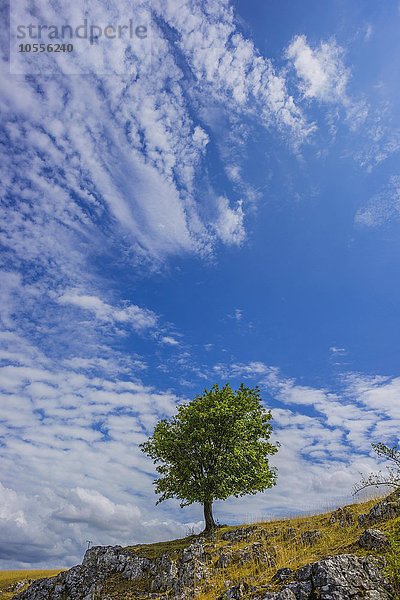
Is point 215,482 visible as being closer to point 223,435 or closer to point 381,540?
point 223,435

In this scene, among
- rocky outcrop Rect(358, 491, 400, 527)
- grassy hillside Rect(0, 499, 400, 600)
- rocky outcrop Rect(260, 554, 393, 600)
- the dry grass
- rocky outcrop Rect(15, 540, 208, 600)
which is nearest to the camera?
rocky outcrop Rect(260, 554, 393, 600)

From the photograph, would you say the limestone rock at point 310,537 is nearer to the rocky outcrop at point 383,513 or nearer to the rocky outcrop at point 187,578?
the rocky outcrop at point 383,513

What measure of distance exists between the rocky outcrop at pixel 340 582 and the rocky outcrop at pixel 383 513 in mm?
8803

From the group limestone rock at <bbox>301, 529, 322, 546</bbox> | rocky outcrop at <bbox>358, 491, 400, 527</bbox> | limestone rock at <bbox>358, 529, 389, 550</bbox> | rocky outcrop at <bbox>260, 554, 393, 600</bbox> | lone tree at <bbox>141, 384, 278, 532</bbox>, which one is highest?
lone tree at <bbox>141, 384, 278, 532</bbox>

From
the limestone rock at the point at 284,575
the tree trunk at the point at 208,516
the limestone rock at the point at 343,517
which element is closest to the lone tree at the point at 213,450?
the tree trunk at the point at 208,516

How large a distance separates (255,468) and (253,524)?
18.9 feet

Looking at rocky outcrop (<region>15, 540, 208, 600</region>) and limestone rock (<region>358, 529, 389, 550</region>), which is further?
rocky outcrop (<region>15, 540, 208, 600</region>)

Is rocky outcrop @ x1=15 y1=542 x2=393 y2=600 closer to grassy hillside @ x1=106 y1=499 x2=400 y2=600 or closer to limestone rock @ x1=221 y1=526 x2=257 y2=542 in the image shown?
grassy hillside @ x1=106 y1=499 x2=400 y2=600

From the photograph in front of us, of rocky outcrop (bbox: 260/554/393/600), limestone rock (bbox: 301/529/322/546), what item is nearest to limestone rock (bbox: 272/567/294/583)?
rocky outcrop (bbox: 260/554/393/600)

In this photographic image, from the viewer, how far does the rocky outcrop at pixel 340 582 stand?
56.6 feet

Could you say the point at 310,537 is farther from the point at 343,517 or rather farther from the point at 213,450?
the point at 213,450

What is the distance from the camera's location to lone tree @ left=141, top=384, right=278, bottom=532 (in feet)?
146

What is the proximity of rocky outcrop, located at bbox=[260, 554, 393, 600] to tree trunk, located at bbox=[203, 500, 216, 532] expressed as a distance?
2797 centimetres

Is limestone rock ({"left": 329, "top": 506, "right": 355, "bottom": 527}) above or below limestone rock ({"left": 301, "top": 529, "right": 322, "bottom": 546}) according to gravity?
above
